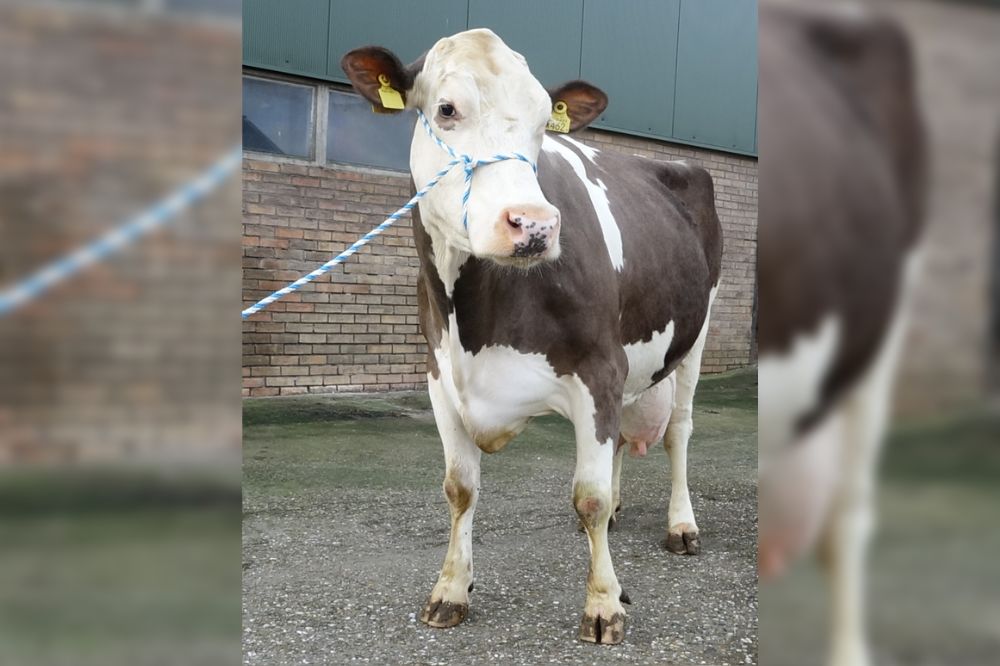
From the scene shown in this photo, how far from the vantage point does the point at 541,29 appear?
21.3 ft

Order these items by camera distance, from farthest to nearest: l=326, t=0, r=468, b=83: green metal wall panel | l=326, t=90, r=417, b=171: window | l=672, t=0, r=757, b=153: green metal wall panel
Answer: l=672, t=0, r=757, b=153: green metal wall panel < l=326, t=90, r=417, b=171: window < l=326, t=0, r=468, b=83: green metal wall panel

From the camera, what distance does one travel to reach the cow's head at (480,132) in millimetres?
1831

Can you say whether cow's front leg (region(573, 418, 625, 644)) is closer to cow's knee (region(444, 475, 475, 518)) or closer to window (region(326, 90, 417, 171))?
cow's knee (region(444, 475, 475, 518))

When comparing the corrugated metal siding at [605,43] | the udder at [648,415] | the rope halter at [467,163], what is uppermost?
the corrugated metal siding at [605,43]

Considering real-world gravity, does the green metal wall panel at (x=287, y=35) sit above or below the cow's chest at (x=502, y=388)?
above

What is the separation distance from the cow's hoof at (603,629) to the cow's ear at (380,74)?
160 centimetres

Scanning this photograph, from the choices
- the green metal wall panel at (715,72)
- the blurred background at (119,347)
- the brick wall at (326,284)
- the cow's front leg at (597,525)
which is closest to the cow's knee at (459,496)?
the cow's front leg at (597,525)

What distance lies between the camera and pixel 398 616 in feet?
8.11

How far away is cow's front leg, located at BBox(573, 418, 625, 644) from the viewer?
230cm

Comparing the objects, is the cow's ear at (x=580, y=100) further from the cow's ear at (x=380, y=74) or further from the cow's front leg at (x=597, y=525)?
the cow's front leg at (x=597, y=525)

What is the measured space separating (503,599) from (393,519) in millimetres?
1040

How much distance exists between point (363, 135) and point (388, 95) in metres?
4.06

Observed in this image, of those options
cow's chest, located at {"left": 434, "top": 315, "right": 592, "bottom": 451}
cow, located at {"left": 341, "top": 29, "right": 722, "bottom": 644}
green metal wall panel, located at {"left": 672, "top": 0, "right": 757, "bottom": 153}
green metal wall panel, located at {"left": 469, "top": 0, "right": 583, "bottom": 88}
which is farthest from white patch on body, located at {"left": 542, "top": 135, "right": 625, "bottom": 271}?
green metal wall panel, located at {"left": 672, "top": 0, "right": 757, "bottom": 153}

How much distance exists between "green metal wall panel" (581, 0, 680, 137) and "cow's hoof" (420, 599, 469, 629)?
A: 5.38 meters
